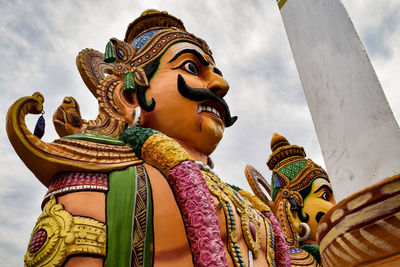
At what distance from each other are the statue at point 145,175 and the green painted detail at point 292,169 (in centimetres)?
210

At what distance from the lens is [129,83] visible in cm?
249

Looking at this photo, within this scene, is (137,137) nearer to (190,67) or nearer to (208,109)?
(208,109)

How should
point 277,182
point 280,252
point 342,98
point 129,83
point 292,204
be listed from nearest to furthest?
point 342,98
point 280,252
point 129,83
point 292,204
point 277,182

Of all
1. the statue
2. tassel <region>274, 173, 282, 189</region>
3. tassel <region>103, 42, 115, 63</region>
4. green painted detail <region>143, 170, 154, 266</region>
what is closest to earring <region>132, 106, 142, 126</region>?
the statue

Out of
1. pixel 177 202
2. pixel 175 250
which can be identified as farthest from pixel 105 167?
pixel 175 250

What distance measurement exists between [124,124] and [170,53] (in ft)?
2.30

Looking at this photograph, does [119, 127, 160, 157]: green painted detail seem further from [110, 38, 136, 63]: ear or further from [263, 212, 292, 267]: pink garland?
[263, 212, 292, 267]: pink garland

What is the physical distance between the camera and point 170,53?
8.79 feet

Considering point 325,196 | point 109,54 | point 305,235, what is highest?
point 109,54

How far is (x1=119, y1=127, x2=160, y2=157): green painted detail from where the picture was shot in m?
2.11

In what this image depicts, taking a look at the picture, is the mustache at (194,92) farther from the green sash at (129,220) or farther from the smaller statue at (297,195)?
the smaller statue at (297,195)

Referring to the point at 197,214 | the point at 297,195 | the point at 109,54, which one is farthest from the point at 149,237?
the point at 297,195

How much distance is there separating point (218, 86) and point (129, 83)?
677mm

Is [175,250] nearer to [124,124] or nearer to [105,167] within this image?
[105,167]
